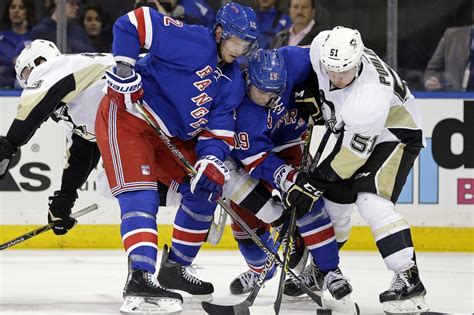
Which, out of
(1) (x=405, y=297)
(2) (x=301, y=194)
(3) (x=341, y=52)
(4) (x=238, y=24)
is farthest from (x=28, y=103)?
(1) (x=405, y=297)

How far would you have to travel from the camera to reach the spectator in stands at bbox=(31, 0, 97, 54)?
6.40 metres

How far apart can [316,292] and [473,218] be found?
2.03 metres

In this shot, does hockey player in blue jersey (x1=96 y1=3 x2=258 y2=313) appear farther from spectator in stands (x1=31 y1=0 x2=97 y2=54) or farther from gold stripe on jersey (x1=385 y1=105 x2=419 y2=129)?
spectator in stands (x1=31 y1=0 x2=97 y2=54)

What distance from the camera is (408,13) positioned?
6469mm

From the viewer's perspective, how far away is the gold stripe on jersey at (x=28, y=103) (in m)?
4.47

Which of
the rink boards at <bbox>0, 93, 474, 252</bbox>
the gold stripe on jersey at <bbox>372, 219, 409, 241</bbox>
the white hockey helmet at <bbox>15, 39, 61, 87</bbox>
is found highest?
the white hockey helmet at <bbox>15, 39, 61, 87</bbox>

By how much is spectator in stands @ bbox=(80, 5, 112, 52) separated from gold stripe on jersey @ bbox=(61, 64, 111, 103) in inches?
70.2

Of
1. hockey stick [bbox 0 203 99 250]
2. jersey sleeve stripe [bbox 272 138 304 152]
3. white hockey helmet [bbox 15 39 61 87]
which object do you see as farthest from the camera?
hockey stick [bbox 0 203 99 250]

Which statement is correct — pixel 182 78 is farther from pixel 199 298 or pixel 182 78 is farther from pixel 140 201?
pixel 199 298

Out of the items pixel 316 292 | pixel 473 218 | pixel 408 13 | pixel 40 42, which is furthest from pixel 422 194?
pixel 40 42

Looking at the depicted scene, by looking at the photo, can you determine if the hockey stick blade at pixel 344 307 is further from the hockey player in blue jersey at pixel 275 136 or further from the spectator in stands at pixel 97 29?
the spectator in stands at pixel 97 29

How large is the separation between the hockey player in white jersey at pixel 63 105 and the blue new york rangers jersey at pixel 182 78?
43cm

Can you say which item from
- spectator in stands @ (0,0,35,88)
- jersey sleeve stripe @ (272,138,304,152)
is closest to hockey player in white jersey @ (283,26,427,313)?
jersey sleeve stripe @ (272,138,304,152)

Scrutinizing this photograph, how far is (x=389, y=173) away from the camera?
432 cm
